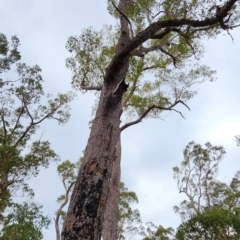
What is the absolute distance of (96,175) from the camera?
2633mm

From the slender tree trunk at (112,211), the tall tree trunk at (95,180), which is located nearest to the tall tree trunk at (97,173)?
the tall tree trunk at (95,180)

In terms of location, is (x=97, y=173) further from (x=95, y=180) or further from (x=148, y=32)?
(x=148, y=32)

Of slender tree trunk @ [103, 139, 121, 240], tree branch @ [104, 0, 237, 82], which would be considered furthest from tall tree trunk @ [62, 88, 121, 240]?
slender tree trunk @ [103, 139, 121, 240]

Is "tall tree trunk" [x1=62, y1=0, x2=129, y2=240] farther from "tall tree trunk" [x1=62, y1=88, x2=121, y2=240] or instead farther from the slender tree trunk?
the slender tree trunk

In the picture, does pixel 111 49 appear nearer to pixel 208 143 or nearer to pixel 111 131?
pixel 111 131

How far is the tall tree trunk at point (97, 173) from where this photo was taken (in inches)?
88.2

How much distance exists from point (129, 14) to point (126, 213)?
457 inches

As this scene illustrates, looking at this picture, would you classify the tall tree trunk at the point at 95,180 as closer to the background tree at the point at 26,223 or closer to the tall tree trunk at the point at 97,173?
the tall tree trunk at the point at 97,173

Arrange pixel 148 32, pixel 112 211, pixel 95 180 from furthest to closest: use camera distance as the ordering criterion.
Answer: pixel 112 211
pixel 148 32
pixel 95 180

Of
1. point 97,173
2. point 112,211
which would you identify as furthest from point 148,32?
point 112,211

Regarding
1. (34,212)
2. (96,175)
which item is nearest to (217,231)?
(34,212)

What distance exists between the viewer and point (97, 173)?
8.72 ft

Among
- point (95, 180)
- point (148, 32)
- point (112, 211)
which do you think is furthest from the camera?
point (112, 211)

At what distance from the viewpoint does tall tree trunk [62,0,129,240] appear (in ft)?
7.35
